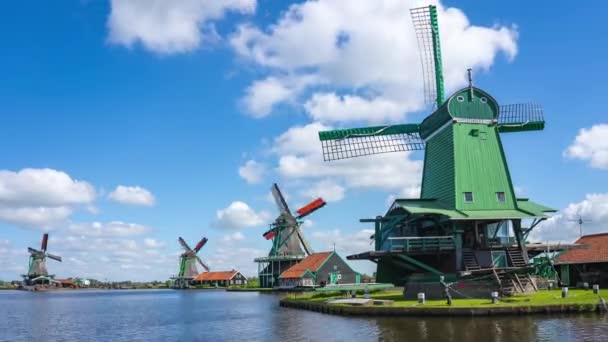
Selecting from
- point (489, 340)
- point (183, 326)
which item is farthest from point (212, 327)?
point (489, 340)

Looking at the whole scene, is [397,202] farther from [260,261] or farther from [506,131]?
[260,261]

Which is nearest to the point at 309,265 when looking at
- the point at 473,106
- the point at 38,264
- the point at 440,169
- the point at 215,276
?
the point at 440,169

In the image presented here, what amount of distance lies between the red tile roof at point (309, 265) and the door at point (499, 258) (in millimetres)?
37006

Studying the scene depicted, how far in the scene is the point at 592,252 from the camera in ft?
126

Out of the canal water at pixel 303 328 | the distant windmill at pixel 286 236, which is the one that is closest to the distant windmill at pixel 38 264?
the distant windmill at pixel 286 236

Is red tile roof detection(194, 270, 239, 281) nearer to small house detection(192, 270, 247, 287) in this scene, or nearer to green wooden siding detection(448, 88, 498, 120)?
small house detection(192, 270, 247, 287)

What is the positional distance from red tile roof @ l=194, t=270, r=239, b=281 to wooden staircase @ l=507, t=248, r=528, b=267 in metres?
81.5

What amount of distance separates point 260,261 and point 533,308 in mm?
58905

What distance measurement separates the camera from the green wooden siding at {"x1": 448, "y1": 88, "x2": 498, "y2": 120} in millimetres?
33312

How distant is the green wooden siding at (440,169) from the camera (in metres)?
32.7

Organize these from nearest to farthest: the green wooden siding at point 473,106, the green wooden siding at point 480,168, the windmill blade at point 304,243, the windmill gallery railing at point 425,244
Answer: the windmill gallery railing at point 425,244, the green wooden siding at point 480,168, the green wooden siding at point 473,106, the windmill blade at point 304,243

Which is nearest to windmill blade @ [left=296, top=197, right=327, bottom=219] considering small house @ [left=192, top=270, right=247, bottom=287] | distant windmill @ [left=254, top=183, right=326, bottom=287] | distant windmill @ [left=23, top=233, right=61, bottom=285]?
distant windmill @ [left=254, top=183, right=326, bottom=287]

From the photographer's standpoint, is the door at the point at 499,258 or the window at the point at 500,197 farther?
the window at the point at 500,197

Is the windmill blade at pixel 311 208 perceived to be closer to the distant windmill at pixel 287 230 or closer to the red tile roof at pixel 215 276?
the distant windmill at pixel 287 230
